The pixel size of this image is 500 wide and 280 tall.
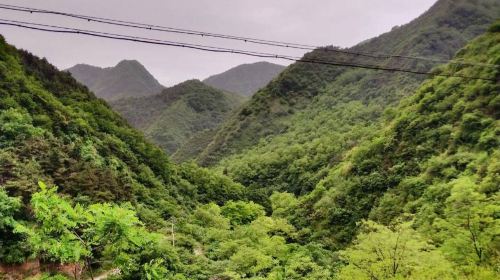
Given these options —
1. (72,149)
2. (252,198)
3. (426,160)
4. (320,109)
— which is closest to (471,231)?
(426,160)

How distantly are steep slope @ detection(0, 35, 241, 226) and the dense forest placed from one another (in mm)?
177

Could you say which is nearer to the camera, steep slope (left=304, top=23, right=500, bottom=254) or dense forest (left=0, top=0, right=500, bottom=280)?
dense forest (left=0, top=0, right=500, bottom=280)

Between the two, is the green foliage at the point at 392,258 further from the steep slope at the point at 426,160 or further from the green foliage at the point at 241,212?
the green foliage at the point at 241,212

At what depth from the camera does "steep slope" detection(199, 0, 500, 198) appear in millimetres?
82250

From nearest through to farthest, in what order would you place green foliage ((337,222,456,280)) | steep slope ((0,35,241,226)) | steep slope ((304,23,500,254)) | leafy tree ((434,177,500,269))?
green foliage ((337,222,456,280)), leafy tree ((434,177,500,269)), steep slope ((0,35,241,226)), steep slope ((304,23,500,254))

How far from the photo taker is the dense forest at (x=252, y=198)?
17922mm

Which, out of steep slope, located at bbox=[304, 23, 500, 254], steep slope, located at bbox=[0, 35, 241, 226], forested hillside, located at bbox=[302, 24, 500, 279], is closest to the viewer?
forested hillside, located at bbox=[302, 24, 500, 279]

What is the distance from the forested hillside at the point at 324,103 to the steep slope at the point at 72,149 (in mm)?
28317

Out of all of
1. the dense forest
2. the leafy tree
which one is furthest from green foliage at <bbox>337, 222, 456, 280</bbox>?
the leafy tree

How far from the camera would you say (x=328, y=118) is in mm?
110688

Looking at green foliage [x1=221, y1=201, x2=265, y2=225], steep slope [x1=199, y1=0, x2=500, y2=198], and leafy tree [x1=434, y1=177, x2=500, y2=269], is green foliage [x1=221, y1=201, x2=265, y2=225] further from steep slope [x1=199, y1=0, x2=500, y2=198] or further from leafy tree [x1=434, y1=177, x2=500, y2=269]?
leafy tree [x1=434, y1=177, x2=500, y2=269]

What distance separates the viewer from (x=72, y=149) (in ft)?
129

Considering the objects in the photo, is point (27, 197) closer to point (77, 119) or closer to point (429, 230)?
point (77, 119)

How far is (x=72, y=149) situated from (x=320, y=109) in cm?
9222
